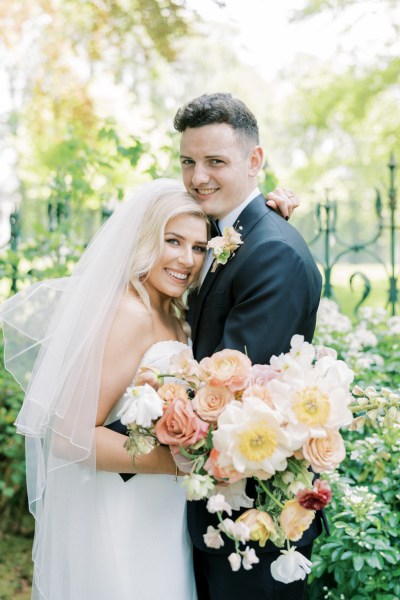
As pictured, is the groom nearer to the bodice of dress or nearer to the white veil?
the bodice of dress

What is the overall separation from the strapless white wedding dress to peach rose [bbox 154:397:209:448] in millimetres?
691

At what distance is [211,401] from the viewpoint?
194cm

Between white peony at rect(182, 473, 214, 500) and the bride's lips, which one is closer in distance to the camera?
white peony at rect(182, 473, 214, 500)

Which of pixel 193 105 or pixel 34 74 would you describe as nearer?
pixel 193 105

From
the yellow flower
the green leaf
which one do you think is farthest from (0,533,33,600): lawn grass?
the yellow flower

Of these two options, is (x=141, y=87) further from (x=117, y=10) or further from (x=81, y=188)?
(x=81, y=188)

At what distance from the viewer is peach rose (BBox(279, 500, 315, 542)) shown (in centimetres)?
189

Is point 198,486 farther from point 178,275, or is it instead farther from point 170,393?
point 178,275

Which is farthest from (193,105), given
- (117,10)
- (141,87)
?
(141,87)

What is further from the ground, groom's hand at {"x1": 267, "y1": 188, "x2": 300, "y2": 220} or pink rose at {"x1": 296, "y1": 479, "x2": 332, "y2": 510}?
groom's hand at {"x1": 267, "y1": 188, "x2": 300, "y2": 220}

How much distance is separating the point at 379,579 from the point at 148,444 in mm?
1595

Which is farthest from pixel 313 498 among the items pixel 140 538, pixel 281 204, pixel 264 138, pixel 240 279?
pixel 264 138

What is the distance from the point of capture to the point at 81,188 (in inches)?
208

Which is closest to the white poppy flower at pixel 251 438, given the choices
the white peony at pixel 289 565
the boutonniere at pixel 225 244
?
the white peony at pixel 289 565
